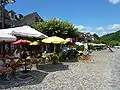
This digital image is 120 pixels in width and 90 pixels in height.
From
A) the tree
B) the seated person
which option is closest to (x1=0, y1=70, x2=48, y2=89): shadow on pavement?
the seated person

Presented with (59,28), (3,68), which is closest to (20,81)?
(3,68)

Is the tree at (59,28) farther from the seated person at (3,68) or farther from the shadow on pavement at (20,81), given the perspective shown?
the seated person at (3,68)

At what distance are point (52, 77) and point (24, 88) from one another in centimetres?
328

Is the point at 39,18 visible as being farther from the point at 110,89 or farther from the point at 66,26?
the point at 110,89

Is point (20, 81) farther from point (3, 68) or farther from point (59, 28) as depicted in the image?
point (59, 28)

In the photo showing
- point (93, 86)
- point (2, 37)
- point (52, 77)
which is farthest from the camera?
point (52, 77)

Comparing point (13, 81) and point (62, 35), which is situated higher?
point (62, 35)

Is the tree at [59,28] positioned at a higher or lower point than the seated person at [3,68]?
higher

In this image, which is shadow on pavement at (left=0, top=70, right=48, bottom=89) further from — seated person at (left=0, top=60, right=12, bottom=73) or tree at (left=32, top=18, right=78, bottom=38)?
tree at (left=32, top=18, right=78, bottom=38)

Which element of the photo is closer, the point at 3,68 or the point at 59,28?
the point at 3,68

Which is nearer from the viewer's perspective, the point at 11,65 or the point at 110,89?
the point at 110,89

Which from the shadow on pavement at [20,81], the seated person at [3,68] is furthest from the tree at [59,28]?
the seated person at [3,68]

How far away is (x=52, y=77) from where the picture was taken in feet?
45.5

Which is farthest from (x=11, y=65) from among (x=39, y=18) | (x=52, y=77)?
(x=39, y=18)
